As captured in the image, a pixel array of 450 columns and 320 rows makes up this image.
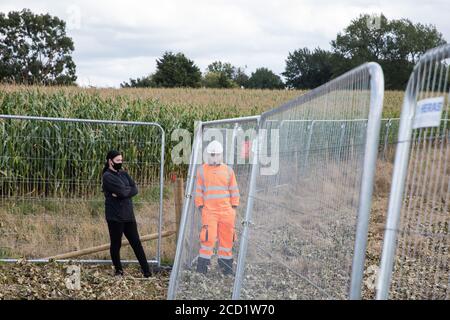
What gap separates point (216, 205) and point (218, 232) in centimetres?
67

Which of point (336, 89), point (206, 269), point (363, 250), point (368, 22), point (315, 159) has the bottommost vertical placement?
point (206, 269)

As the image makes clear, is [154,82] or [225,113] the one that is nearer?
[225,113]

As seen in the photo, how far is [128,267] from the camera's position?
11031 millimetres

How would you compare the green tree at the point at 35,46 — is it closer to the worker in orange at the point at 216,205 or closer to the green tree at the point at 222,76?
the green tree at the point at 222,76

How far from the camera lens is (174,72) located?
64.4m

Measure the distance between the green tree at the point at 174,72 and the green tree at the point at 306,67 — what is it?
16.9 meters

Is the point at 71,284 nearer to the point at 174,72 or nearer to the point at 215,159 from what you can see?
the point at 215,159

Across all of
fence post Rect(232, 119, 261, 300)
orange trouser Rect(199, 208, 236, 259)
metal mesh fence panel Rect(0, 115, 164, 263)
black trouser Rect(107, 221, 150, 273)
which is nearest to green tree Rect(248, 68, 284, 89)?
metal mesh fence panel Rect(0, 115, 164, 263)

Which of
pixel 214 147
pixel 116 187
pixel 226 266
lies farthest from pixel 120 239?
pixel 226 266

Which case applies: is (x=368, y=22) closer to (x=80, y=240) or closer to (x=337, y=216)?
(x=80, y=240)

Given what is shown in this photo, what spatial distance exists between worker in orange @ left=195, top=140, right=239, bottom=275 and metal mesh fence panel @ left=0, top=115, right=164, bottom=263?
10.4ft

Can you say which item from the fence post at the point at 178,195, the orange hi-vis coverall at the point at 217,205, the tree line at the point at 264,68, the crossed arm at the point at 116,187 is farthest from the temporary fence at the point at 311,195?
the tree line at the point at 264,68

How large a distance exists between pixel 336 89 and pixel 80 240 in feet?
27.2
